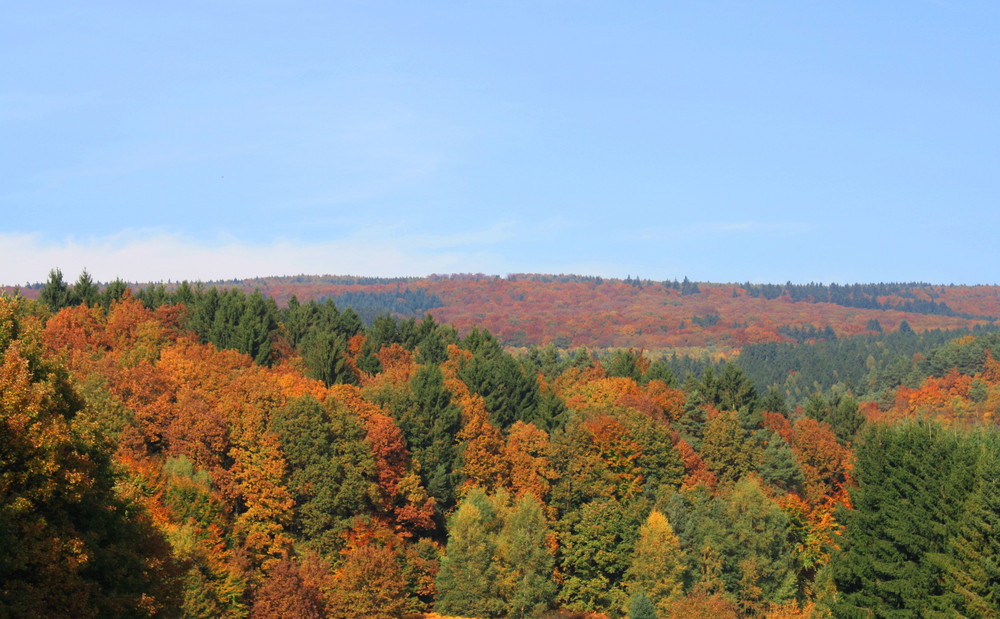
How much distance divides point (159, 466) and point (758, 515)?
142 ft

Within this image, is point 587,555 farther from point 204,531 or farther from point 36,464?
point 36,464

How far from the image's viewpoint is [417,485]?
77.9 metres

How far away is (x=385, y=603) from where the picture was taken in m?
60.5

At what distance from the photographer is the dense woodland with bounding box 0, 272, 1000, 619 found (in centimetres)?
3148

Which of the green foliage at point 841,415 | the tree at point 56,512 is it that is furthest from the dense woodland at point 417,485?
the green foliage at point 841,415

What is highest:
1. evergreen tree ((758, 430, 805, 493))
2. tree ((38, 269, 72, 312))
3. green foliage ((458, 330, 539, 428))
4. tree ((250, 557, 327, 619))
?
tree ((38, 269, 72, 312))

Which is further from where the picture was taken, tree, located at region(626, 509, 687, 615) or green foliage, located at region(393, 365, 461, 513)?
green foliage, located at region(393, 365, 461, 513)

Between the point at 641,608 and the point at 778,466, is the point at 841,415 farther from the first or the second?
the point at 641,608

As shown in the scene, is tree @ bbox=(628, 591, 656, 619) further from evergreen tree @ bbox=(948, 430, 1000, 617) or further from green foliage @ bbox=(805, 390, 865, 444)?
green foliage @ bbox=(805, 390, 865, 444)

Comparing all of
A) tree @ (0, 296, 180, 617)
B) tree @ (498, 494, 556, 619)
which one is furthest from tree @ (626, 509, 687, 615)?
tree @ (0, 296, 180, 617)

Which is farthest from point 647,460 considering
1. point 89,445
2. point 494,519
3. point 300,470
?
point 89,445

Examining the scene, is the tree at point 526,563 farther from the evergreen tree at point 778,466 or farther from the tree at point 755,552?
the evergreen tree at point 778,466

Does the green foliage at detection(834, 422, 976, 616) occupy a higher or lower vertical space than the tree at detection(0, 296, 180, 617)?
lower

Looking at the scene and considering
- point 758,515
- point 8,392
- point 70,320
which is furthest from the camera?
point 70,320
